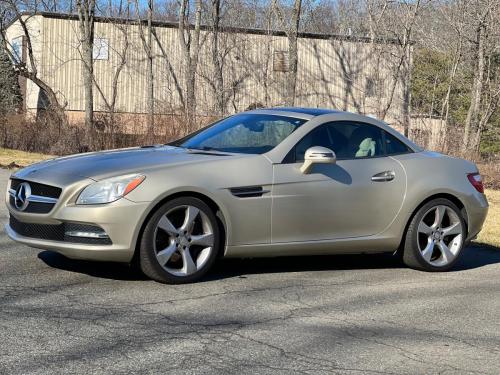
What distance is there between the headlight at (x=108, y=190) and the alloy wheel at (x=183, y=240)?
0.38m

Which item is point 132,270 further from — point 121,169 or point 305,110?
point 305,110

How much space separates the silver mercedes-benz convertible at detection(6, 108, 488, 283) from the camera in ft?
19.9

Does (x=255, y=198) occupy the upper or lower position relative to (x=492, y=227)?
upper

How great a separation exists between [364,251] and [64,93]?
2805cm

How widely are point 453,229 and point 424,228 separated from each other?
14.3 inches

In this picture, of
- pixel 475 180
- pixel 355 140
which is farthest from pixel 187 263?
→ pixel 475 180

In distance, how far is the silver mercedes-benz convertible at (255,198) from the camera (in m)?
6.05

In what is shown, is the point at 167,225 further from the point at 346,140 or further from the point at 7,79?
the point at 7,79

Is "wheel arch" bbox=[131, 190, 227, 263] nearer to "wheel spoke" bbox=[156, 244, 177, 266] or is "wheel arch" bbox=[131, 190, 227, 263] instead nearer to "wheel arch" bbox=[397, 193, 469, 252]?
"wheel spoke" bbox=[156, 244, 177, 266]

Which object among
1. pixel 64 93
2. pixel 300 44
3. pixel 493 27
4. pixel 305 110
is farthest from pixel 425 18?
pixel 305 110

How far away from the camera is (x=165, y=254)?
6.17 meters

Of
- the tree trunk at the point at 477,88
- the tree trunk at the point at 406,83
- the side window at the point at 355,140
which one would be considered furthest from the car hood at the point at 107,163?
the tree trunk at the point at 406,83

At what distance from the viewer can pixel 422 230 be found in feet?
24.7

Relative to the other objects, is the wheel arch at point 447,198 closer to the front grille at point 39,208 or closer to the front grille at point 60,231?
the front grille at point 60,231
